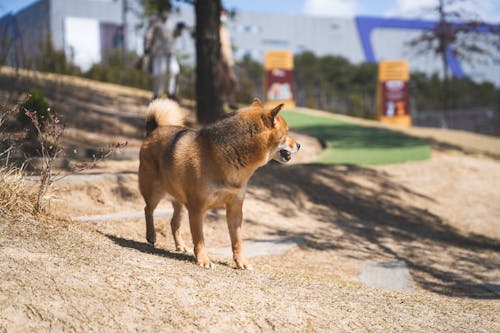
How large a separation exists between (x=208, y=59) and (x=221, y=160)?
724 cm

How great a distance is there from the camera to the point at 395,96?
23.4 m

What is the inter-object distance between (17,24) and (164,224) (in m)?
6.40

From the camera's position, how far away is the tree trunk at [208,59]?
11.9 meters

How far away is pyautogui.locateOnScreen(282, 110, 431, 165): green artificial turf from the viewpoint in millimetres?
13188

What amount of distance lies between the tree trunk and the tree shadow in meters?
2.03

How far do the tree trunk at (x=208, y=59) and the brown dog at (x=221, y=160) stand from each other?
6.56m

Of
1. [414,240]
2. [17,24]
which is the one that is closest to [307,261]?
[414,240]

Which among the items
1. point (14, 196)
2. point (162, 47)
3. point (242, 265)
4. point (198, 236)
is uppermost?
point (162, 47)

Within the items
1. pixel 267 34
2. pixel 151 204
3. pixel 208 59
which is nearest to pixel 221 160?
pixel 151 204

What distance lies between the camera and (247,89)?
79.1 feet

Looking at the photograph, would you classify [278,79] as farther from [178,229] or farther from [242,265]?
[242,265]

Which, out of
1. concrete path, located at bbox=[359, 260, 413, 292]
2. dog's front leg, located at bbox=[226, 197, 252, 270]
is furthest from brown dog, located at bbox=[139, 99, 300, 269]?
concrete path, located at bbox=[359, 260, 413, 292]

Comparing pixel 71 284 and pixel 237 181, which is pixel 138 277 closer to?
pixel 71 284

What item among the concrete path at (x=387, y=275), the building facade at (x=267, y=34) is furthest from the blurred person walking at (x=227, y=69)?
the concrete path at (x=387, y=275)
